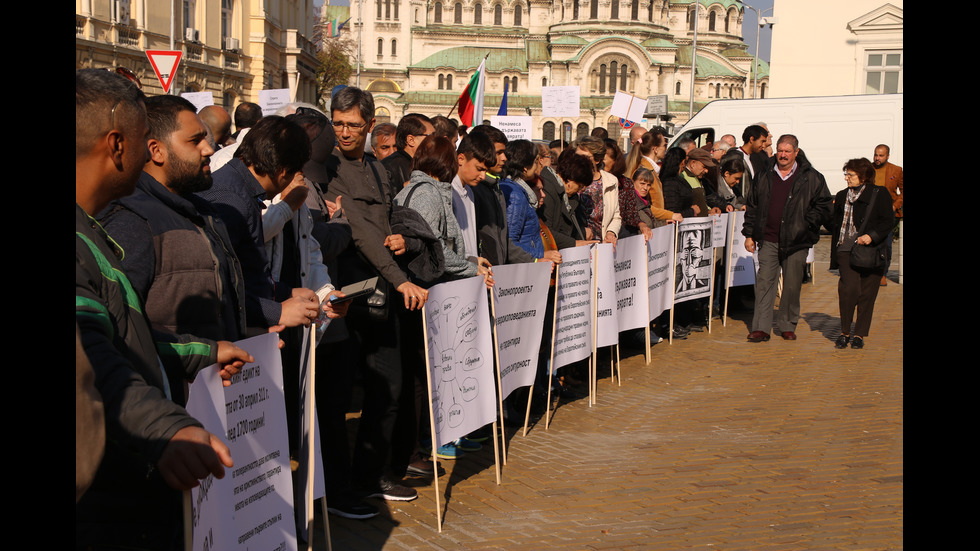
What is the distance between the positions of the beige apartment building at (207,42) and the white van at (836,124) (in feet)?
52.8

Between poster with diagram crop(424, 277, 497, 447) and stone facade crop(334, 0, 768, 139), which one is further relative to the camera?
stone facade crop(334, 0, 768, 139)

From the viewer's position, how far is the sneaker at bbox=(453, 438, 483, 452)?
6.43 meters

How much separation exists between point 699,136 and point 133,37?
20.3 meters

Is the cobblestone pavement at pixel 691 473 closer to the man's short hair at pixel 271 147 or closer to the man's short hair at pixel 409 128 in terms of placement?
the man's short hair at pixel 271 147

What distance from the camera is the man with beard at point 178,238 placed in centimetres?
307

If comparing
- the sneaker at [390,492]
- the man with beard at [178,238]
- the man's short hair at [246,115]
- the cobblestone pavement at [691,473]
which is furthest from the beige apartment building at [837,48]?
the man with beard at [178,238]

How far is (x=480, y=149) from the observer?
5.93 metres

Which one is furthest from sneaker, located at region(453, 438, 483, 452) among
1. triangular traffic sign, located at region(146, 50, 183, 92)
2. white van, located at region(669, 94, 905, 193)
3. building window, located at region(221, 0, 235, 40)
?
building window, located at region(221, 0, 235, 40)

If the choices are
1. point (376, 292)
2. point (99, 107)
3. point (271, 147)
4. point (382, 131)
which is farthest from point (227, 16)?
point (99, 107)

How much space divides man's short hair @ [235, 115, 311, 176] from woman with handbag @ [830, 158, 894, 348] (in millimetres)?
7592

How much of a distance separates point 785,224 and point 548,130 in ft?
314

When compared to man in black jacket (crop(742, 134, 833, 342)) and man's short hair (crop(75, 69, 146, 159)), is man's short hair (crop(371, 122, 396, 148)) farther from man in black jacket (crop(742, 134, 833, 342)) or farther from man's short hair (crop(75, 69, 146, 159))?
man's short hair (crop(75, 69, 146, 159))

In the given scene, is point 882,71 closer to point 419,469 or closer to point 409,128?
point 409,128

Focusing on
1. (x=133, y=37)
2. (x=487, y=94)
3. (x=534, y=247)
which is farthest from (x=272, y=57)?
(x=487, y=94)
